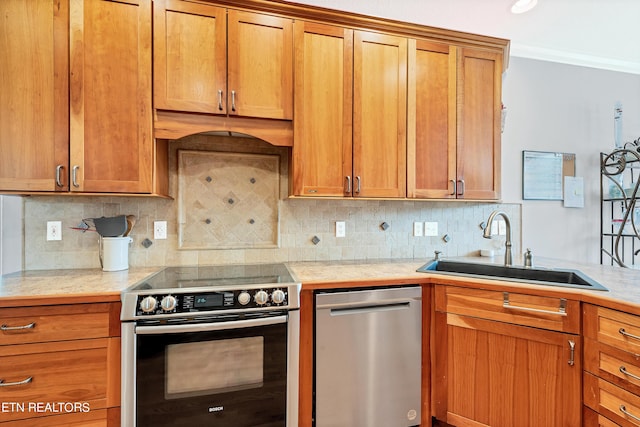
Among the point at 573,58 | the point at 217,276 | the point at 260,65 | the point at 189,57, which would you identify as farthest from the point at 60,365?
the point at 573,58

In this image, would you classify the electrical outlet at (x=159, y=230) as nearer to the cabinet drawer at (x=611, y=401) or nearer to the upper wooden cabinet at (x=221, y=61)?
the upper wooden cabinet at (x=221, y=61)

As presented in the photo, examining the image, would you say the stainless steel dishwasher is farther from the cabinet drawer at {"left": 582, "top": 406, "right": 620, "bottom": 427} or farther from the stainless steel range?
the cabinet drawer at {"left": 582, "top": 406, "right": 620, "bottom": 427}

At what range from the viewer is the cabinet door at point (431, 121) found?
2.03 metres

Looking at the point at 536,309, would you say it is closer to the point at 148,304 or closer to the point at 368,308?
the point at 368,308

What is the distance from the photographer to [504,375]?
1.54 meters

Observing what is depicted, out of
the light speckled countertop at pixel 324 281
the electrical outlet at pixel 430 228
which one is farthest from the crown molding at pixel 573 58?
the light speckled countertop at pixel 324 281

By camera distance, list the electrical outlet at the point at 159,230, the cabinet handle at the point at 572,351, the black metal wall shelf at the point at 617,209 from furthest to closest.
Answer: the black metal wall shelf at the point at 617,209
the electrical outlet at the point at 159,230
the cabinet handle at the point at 572,351

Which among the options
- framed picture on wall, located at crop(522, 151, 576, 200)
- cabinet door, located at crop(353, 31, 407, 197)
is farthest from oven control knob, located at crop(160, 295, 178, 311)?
framed picture on wall, located at crop(522, 151, 576, 200)

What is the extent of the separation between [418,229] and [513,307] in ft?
3.29

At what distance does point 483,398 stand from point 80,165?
2.46 metres

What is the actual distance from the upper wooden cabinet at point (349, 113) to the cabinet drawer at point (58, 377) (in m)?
1.26

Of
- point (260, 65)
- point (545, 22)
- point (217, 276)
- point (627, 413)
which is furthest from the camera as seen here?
point (545, 22)

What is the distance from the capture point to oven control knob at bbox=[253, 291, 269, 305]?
1.45 meters

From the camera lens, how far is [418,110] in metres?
2.05
